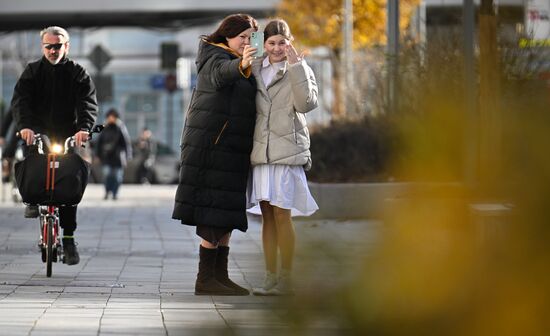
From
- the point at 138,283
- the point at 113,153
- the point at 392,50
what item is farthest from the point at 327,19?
the point at 138,283

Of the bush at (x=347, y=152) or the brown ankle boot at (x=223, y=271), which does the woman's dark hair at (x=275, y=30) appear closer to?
the brown ankle boot at (x=223, y=271)

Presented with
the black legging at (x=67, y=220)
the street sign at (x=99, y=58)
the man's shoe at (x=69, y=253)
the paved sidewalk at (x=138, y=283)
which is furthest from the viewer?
the street sign at (x=99, y=58)

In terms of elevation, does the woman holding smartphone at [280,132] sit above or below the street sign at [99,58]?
below

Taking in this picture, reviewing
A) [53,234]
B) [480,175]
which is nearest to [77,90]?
[53,234]

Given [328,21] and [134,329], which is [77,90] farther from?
[328,21]

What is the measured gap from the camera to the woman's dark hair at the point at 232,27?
27.5ft

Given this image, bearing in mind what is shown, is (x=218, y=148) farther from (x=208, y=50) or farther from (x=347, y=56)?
(x=347, y=56)

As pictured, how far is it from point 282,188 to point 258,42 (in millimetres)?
898

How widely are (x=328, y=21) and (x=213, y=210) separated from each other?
26687mm

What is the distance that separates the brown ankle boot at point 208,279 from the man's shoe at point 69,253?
65.7 inches

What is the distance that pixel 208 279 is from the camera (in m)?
8.42

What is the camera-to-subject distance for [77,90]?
9.99 m

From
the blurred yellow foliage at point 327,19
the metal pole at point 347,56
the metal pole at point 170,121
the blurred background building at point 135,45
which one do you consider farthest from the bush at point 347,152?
the metal pole at point 170,121

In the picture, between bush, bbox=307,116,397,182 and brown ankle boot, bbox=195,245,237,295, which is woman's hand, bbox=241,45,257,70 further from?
bush, bbox=307,116,397,182
